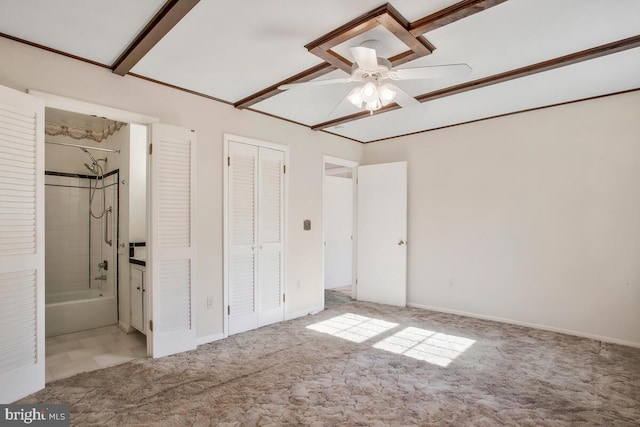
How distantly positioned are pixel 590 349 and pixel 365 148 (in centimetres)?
387

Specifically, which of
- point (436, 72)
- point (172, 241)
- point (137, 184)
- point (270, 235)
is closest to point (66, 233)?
point (137, 184)

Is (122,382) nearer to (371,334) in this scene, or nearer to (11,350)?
(11,350)

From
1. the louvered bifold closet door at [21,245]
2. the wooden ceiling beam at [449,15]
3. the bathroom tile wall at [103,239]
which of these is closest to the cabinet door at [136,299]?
the bathroom tile wall at [103,239]

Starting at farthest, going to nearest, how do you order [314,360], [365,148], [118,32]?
[365,148], [314,360], [118,32]

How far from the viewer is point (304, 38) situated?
235 centimetres

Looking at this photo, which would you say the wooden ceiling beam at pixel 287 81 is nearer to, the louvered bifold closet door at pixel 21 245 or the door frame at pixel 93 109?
the door frame at pixel 93 109

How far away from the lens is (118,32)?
2.33 metres

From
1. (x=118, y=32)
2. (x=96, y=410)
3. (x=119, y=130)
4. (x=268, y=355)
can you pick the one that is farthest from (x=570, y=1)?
(x=119, y=130)

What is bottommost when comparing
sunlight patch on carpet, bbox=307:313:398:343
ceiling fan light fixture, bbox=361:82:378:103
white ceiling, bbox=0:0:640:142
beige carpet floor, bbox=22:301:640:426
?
sunlight patch on carpet, bbox=307:313:398:343

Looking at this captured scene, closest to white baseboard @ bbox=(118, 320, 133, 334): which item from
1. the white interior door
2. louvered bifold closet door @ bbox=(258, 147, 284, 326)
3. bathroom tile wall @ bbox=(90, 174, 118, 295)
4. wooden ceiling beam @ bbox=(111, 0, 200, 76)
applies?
bathroom tile wall @ bbox=(90, 174, 118, 295)

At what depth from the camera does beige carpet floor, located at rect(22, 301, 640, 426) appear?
214 cm

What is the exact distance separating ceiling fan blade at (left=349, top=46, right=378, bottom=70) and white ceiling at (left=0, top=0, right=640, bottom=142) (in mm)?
266

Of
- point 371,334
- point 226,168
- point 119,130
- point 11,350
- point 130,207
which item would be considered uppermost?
point 119,130

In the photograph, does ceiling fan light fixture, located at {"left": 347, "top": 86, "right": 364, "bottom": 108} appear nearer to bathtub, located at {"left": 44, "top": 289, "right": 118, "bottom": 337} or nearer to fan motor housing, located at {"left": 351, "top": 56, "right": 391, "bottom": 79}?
fan motor housing, located at {"left": 351, "top": 56, "right": 391, "bottom": 79}
